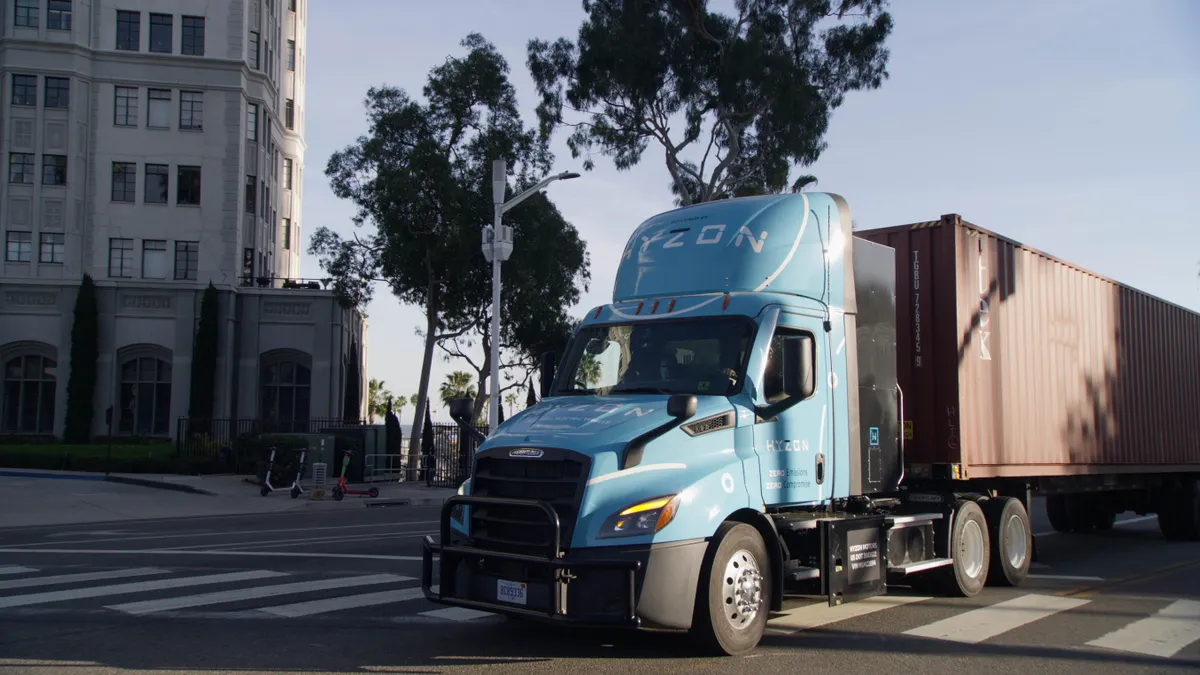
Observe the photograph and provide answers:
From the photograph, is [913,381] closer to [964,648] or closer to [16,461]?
[964,648]

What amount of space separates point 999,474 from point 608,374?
522cm

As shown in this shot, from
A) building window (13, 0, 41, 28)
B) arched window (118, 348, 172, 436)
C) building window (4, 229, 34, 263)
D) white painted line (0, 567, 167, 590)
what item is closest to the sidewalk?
white painted line (0, 567, 167, 590)

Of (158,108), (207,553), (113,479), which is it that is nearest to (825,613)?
(207,553)

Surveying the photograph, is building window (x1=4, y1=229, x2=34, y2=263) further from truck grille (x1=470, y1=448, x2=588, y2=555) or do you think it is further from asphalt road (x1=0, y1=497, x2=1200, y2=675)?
truck grille (x1=470, y1=448, x2=588, y2=555)

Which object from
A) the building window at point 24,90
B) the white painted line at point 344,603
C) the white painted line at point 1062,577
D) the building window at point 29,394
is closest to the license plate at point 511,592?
the white painted line at point 344,603

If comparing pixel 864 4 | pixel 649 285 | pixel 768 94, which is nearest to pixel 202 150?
pixel 768 94

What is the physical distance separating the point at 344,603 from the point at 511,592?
10.7 feet

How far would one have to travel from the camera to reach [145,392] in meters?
42.9

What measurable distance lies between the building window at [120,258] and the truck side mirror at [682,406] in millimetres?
41079

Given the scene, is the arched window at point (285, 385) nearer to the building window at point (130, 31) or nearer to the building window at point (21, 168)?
the building window at point (21, 168)

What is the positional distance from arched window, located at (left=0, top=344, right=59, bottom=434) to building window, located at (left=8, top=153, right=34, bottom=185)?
6832mm

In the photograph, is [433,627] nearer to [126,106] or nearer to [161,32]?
[126,106]

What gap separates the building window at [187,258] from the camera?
4375 cm

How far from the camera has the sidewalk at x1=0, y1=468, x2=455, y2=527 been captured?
22594 mm
